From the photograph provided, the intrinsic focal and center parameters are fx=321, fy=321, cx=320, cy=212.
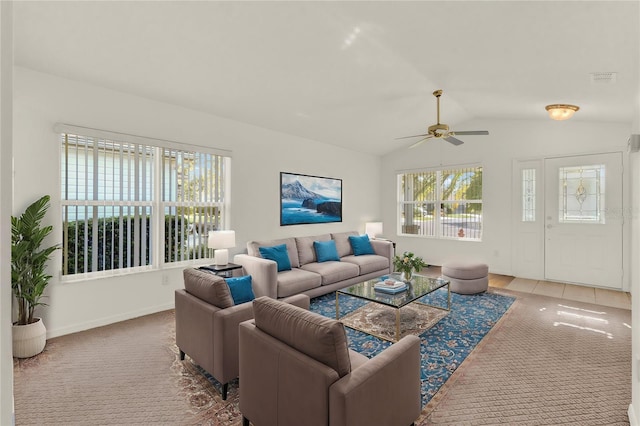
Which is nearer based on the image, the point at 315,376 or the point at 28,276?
the point at 315,376

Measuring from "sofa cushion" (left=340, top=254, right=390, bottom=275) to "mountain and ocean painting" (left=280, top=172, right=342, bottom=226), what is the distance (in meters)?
1.05

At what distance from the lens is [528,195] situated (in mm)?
5871

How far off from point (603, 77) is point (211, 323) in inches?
170

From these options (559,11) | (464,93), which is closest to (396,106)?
(464,93)

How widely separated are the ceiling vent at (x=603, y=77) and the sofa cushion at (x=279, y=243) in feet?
13.5

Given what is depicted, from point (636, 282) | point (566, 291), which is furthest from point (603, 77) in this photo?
point (566, 291)

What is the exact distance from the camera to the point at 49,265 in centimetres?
333

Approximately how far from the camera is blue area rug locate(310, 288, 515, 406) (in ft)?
8.85

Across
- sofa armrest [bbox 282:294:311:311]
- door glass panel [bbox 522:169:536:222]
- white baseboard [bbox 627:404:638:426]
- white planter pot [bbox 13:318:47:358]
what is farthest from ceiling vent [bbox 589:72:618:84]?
white planter pot [bbox 13:318:47:358]

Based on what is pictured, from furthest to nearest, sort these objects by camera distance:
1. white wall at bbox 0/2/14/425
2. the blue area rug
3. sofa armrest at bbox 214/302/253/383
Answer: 1. the blue area rug
2. sofa armrest at bbox 214/302/253/383
3. white wall at bbox 0/2/14/425

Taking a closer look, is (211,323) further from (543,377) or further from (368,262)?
(368,262)

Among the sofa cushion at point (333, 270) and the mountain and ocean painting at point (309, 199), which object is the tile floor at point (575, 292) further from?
the mountain and ocean painting at point (309, 199)

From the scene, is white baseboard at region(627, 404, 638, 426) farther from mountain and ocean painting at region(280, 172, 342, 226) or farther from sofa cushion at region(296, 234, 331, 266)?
mountain and ocean painting at region(280, 172, 342, 226)

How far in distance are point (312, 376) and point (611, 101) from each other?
4876mm
